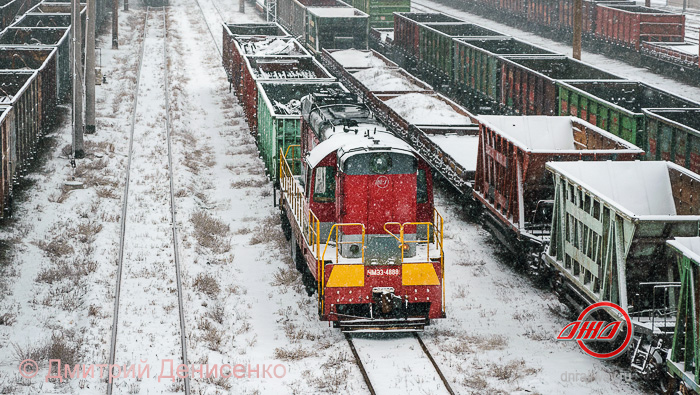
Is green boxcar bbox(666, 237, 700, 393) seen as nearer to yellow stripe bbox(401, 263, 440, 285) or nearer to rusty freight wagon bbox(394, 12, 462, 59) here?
yellow stripe bbox(401, 263, 440, 285)

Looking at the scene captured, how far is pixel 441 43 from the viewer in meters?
35.4

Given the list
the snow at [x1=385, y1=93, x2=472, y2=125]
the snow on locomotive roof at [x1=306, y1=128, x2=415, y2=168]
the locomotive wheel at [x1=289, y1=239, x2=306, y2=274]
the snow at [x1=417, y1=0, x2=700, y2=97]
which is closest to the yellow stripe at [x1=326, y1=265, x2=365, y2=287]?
the snow on locomotive roof at [x1=306, y1=128, x2=415, y2=168]

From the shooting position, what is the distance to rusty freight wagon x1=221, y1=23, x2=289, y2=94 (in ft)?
110

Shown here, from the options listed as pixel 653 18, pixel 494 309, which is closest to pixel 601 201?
pixel 494 309

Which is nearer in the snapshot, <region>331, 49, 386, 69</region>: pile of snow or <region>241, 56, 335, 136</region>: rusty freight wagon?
<region>241, 56, 335, 136</region>: rusty freight wagon

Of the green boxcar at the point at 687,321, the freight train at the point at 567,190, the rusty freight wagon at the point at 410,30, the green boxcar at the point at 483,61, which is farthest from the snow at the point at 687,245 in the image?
the rusty freight wagon at the point at 410,30

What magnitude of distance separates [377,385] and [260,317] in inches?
130

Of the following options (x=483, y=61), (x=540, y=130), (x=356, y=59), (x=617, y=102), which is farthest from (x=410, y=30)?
(x=540, y=130)

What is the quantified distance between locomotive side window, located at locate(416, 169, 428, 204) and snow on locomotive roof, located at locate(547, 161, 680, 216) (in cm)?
210

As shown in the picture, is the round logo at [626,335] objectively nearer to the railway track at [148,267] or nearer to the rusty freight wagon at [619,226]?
the rusty freight wagon at [619,226]

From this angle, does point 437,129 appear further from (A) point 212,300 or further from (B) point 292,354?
(B) point 292,354

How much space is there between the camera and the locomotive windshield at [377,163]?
1419 cm

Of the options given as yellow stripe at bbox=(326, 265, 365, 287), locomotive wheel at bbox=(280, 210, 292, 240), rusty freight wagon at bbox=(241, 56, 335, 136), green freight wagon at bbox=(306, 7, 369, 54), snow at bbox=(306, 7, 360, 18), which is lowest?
locomotive wheel at bbox=(280, 210, 292, 240)

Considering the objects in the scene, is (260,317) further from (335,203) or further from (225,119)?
(225,119)
